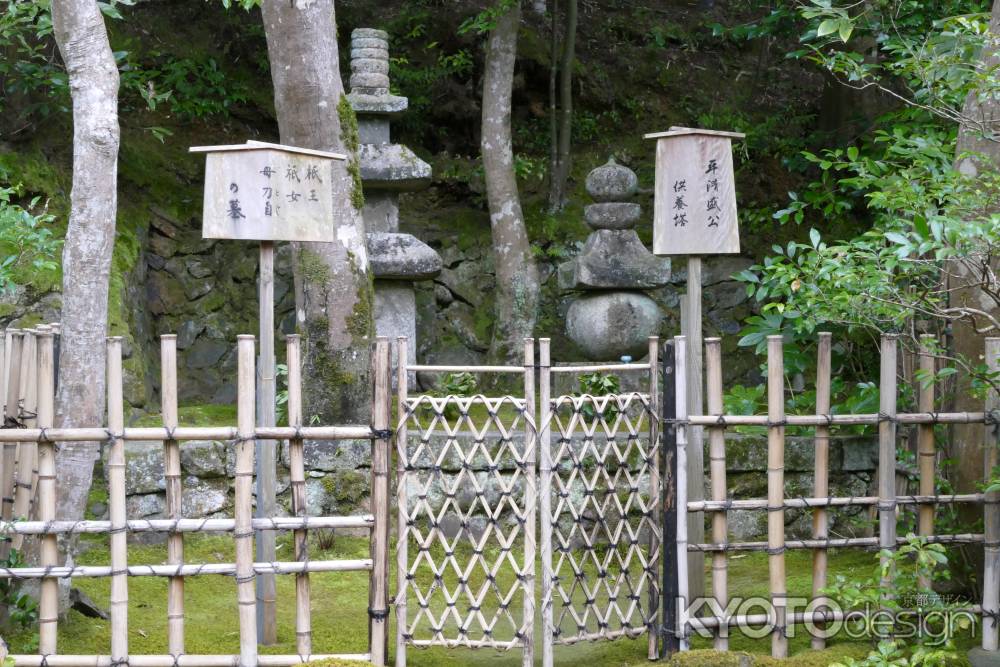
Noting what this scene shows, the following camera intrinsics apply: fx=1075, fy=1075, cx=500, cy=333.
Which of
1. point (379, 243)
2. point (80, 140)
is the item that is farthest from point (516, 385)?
point (80, 140)

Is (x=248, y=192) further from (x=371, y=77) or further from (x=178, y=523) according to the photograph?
(x=371, y=77)

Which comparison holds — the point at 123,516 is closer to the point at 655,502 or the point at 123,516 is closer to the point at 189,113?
the point at 655,502

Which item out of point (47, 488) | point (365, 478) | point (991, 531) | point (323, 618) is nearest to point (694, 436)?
point (991, 531)

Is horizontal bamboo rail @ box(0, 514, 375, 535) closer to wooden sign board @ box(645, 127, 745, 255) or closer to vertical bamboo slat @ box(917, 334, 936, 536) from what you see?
wooden sign board @ box(645, 127, 745, 255)

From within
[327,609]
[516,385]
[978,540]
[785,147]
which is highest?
[785,147]

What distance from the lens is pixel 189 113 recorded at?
9.50 metres

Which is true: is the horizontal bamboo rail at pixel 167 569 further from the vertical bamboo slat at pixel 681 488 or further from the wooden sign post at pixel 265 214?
the vertical bamboo slat at pixel 681 488

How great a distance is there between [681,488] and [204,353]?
18.4 feet

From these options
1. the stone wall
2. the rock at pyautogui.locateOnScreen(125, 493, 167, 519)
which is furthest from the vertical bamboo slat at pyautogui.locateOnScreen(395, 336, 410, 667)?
the rock at pyautogui.locateOnScreen(125, 493, 167, 519)

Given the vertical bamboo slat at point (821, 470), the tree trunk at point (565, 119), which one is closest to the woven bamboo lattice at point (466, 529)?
the vertical bamboo slat at point (821, 470)

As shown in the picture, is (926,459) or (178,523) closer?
(178,523)

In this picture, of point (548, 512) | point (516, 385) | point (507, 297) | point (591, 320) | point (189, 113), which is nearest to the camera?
point (548, 512)

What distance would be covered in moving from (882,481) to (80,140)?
3986 mm

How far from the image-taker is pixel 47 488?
174 inches
